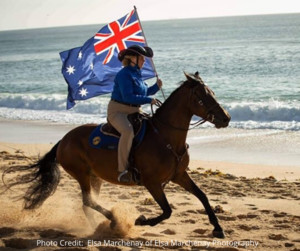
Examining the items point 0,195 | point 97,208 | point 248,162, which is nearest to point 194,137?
point 248,162

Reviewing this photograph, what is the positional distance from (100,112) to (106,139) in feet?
60.5

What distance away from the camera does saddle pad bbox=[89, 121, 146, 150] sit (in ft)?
25.1

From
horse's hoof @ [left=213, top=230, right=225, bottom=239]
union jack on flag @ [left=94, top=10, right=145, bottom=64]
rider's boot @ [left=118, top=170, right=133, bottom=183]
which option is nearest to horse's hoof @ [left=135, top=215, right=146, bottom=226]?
rider's boot @ [left=118, top=170, right=133, bottom=183]

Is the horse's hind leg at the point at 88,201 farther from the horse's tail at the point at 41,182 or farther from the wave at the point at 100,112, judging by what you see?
the wave at the point at 100,112

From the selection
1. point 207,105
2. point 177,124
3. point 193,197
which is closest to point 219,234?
point 177,124

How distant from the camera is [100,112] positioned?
26.3 meters

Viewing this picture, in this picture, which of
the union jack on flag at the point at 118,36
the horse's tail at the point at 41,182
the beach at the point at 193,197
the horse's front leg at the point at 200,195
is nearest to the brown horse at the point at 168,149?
the horse's front leg at the point at 200,195

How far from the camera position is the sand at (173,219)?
7.18 m

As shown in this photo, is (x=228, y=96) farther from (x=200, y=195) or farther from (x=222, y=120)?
(x=222, y=120)

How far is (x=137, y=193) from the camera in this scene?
34.5 ft

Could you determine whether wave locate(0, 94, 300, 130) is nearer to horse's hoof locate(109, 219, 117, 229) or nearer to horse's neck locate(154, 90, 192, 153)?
horse's neck locate(154, 90, 192, 153)

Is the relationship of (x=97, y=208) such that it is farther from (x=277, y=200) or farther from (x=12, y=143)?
(x=12, y=143)

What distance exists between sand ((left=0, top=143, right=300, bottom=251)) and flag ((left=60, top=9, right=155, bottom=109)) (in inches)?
77.8

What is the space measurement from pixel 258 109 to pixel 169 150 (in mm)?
16640
